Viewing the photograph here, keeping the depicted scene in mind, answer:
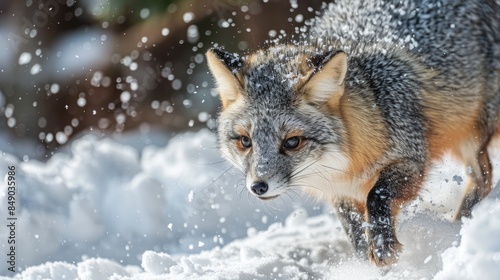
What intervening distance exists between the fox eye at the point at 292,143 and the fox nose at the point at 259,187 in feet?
0.99

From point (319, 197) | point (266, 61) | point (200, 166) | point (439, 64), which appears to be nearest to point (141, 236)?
point (200, 166)

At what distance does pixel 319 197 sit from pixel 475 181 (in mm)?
1190

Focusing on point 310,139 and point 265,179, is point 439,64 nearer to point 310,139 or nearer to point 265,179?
point 310,139

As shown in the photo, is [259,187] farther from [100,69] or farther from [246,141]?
[100,69]

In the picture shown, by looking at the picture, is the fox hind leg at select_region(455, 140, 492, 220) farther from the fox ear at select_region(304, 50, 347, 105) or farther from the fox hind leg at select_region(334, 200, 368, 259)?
the fox ear at select_region(304, 50, 347, 105)

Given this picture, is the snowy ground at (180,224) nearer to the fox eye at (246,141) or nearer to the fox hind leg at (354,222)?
the fox hind leg at (354,222)

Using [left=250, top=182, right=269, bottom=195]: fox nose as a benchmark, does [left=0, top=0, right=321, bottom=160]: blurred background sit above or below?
below

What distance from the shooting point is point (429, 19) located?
4.92 meters

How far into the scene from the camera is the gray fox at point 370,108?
4117 mm

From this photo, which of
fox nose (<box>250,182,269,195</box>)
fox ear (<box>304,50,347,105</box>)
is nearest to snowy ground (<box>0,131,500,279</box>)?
fox nose (<box>250,182,269,195</box>)

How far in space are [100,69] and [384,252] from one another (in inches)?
255

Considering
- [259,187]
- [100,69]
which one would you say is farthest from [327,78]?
[100,69]

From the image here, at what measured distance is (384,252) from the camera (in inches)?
164

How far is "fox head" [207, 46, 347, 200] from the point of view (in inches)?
158
